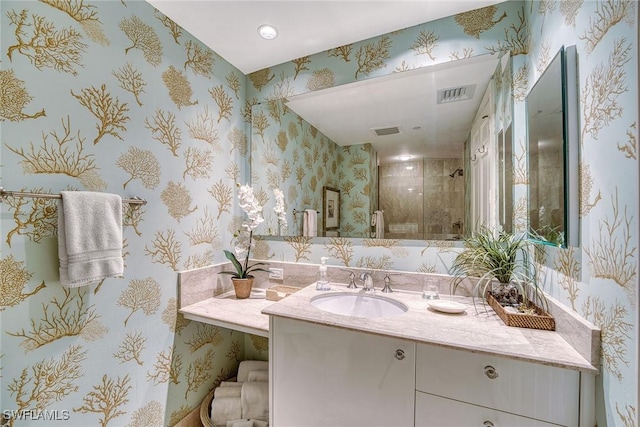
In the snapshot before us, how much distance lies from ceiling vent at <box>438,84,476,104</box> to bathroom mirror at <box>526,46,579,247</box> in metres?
0.31

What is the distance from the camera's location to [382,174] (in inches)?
57.2

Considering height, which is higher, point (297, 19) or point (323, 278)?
point (297, 19)

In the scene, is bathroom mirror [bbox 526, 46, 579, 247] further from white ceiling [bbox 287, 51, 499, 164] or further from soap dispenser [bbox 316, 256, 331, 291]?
soap dispenser [bbox 316, 256, 331, 291]

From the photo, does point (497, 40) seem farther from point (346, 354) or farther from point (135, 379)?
point (135, 379)

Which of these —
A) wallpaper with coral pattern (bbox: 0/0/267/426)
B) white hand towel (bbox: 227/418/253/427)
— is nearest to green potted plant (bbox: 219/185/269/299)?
wallpaper with coral pattern (bbox: 0/0/267/426)

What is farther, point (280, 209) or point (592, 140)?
point (280, 209)

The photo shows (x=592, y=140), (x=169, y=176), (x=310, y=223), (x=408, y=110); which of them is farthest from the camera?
(x=310, y=223)

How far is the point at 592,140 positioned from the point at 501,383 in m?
0.76

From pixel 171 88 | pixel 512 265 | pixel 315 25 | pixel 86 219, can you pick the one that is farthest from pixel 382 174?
pixel 86 219

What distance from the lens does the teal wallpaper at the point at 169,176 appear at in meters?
0.66

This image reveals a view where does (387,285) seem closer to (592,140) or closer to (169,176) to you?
(592,140)

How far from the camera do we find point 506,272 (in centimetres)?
111

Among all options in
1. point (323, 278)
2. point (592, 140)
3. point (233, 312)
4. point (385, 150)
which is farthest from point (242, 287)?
point (592, 140)

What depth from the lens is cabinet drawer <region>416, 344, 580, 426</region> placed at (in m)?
0.73
